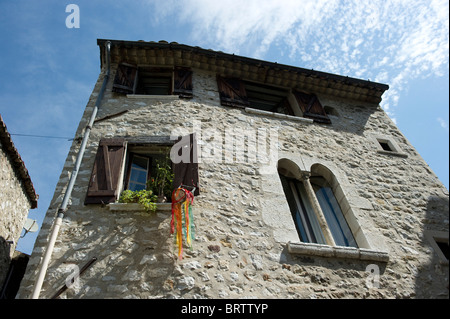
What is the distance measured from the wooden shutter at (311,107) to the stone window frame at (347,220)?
1562 millimetres

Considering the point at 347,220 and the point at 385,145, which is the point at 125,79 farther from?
the point at 385,145

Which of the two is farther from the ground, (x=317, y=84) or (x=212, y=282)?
(x=317, y=84)

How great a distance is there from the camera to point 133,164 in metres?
5.60

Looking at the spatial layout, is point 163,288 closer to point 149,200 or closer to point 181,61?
point 149,200

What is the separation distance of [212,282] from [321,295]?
142 centimetres

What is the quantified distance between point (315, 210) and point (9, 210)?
623 centimetres

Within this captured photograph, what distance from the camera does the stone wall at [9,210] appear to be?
621cm

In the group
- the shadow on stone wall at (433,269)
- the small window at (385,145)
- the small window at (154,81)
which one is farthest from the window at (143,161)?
the small window at (385,145)

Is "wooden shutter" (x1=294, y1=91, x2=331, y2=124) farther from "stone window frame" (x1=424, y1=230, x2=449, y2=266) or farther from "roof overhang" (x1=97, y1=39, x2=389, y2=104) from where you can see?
"stone window frame" (x1=424, y1=230, x2=449, y2=266)

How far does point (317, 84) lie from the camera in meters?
8.32

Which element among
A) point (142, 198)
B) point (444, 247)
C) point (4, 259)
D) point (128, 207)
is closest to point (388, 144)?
point (444, 247)

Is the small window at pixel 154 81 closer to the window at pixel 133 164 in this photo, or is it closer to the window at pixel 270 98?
the window at pixel 270 98
